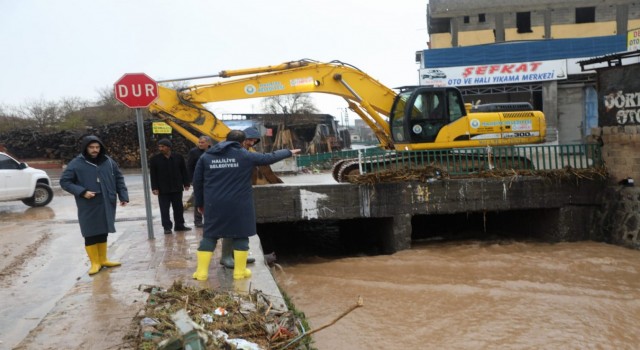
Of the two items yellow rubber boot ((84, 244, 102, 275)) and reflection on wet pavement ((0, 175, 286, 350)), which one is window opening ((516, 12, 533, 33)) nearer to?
reflection on wet pavement ((0, 175, 286, 350))

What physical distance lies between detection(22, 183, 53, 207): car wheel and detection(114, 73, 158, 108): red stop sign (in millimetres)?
7581

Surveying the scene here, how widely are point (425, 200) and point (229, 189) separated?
18.0ft

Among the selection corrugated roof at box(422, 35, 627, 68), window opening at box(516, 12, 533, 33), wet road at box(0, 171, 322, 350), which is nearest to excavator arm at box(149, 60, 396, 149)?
wet road at box(0, 171, 322, 350)

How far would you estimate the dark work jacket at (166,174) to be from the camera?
27.4 ft

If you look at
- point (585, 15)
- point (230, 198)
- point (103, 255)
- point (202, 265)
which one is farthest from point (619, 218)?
point (585, 15)

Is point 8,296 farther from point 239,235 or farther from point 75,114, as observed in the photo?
point 75,114

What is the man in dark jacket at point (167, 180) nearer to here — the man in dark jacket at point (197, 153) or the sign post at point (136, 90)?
the man in dark jacket at point (197, 153)

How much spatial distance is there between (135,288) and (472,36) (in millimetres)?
30999

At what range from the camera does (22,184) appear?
1302 cm

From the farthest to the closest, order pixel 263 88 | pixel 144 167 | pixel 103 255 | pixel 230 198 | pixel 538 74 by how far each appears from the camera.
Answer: pixel 538 74
pixel 263 88
pixel 144 167
pixel 103 255
pixel 230 198

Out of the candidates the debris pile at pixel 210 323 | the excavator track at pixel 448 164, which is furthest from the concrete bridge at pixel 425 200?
the debris pile at pixel 210 323

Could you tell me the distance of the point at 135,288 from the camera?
17.3 feet

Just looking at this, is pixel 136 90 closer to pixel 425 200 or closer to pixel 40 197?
pixel 425 200

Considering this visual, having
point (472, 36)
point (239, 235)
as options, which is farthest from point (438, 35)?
point (239, 235)
